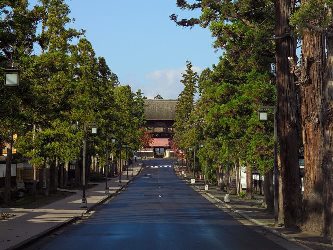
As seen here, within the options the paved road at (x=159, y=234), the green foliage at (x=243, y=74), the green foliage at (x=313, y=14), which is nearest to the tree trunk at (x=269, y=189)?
the green foliage at (x=243, y=74)

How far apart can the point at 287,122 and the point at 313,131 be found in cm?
188

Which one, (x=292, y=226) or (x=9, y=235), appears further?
(x=292, y=226)

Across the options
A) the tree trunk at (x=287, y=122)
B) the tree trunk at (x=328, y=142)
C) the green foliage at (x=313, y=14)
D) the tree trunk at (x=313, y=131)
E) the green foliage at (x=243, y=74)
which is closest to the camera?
the green foliage at (x=313, y=14)

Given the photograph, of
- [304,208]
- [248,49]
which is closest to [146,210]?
[248,49]

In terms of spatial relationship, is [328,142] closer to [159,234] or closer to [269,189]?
Answer: [159,234]

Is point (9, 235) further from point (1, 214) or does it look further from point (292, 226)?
point (292, 226)

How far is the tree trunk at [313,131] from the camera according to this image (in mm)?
22936

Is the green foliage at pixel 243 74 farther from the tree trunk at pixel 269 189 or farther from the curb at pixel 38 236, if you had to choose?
the curb at pixel 38 236

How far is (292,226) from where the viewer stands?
25.3 meters

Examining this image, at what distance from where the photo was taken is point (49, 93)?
42750 mm

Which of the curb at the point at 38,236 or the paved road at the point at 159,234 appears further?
the paved road at the point at 159,234

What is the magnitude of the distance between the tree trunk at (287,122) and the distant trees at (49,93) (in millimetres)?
9975

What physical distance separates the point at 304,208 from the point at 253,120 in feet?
34.2

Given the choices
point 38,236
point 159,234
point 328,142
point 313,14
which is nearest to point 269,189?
point 159,234
